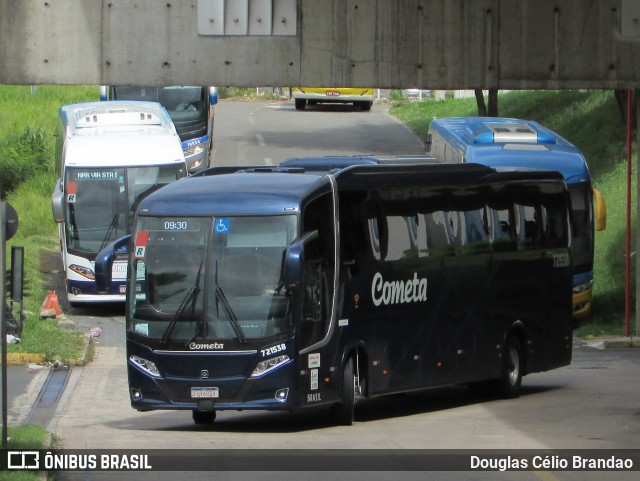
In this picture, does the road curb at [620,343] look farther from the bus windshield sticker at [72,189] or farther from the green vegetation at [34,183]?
the bus windshield sticker at [72,189]

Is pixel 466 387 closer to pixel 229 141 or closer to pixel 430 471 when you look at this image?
pixel 430 471

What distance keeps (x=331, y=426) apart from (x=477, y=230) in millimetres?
3975

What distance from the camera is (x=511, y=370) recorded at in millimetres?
18938

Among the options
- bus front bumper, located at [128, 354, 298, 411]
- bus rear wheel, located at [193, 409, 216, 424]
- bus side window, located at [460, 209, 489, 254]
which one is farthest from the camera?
bus side window, located at [460, 209, 489, 254]

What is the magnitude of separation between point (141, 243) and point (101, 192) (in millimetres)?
12173

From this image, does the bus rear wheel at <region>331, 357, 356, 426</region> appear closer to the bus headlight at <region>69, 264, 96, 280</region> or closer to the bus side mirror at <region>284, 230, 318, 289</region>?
the bus side mirror at <region>284, 230, 318, 289</region>

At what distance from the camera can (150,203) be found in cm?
1524

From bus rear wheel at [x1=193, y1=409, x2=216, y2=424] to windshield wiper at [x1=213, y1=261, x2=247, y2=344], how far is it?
74.9 inches

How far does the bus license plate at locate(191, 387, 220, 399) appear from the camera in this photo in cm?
1453

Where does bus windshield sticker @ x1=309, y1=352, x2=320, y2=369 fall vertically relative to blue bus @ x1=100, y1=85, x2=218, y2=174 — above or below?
below

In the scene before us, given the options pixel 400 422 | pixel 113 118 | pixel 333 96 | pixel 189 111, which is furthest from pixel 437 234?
pixel 333 96

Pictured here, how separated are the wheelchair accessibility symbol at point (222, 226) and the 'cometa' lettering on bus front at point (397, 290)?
2196 millimetres

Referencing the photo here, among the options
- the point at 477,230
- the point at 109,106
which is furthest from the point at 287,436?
the point at 109,106

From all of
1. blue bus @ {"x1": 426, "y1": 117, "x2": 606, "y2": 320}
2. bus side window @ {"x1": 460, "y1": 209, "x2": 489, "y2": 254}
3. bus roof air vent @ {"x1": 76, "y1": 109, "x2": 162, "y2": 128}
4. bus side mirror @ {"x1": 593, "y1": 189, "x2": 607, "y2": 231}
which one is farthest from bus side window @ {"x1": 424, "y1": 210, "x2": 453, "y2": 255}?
bus roof air vent @ {"x1": 76, "y1": 109, "x2": 162, "y2": 128}
